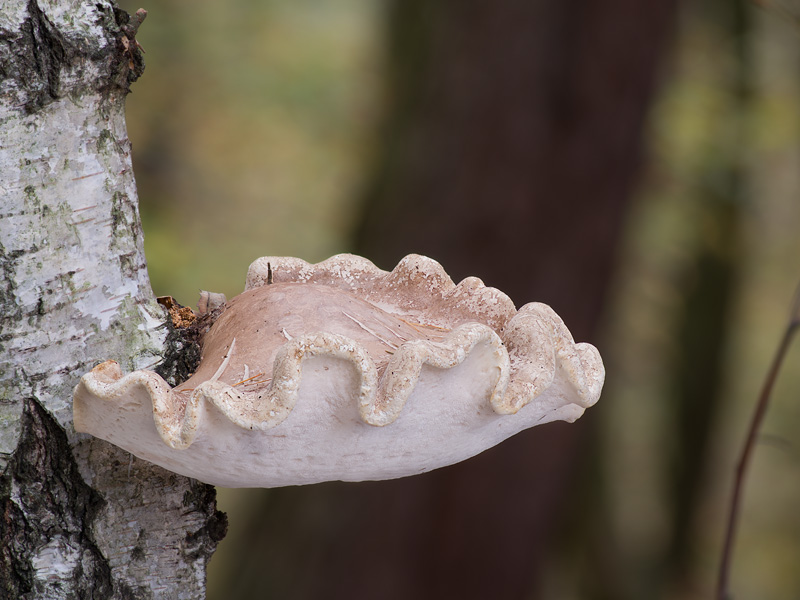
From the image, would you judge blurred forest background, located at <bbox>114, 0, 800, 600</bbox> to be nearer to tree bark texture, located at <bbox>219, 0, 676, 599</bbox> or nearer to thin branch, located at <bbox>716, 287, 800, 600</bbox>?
tree bark texture, located at <bbox>219, 0, 676, 599</bbox>

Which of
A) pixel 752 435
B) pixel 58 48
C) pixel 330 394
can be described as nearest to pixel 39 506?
pixel 330 394

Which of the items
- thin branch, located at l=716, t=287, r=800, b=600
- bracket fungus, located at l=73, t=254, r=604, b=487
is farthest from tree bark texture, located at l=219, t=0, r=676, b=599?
bracket fungus, located at l=73, t=254, r=604, b=487

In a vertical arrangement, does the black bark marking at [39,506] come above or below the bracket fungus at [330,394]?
below

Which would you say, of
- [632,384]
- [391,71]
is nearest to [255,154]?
[391,71]

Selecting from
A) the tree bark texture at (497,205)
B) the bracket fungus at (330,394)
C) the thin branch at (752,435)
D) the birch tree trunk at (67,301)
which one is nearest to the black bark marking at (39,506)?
the birch tree trunk at (67,301)

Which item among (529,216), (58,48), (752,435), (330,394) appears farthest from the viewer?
(529,216)

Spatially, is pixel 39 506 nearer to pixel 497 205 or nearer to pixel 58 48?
pixel 58 48

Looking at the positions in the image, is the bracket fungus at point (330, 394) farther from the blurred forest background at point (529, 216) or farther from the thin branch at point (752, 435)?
the blurred forest background at point (529, 216)
